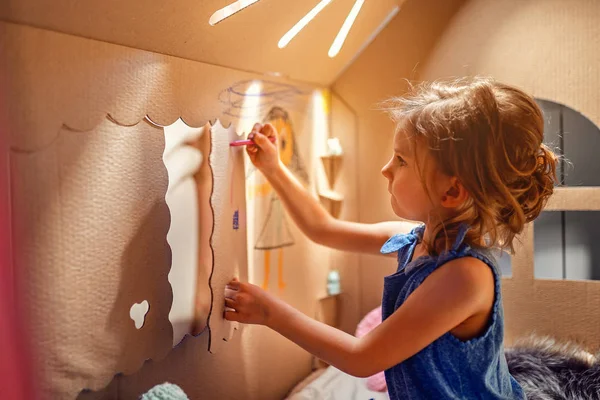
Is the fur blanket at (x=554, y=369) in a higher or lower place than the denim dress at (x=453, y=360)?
lower

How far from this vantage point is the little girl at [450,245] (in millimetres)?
857

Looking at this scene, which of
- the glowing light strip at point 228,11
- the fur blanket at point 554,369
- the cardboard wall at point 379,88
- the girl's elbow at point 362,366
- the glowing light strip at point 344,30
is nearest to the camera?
the girl's elbow at point 362,366

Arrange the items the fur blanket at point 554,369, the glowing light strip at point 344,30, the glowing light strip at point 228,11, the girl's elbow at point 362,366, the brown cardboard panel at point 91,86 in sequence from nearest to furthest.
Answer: the brown cardboard panel at point 91,86 < the girl's elbow at point 362,366 < the glowing light strip at point 228,11 < the fur blanket at point 554,369 < the glowing light strip at point 344,30

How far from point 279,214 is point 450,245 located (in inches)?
19.5

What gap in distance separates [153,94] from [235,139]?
0.75 ft

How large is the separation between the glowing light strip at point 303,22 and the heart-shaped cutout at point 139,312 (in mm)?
586

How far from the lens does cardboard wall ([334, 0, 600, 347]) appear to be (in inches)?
50.6

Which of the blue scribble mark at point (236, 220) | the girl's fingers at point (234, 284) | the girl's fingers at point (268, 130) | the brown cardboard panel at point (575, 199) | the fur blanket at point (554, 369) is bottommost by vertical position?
the fur blanket at point (554, 369)

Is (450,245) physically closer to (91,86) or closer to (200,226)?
(200,226)

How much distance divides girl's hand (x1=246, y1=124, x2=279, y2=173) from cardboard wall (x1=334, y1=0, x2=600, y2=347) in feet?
1.29

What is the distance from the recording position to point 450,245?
0.92 metres

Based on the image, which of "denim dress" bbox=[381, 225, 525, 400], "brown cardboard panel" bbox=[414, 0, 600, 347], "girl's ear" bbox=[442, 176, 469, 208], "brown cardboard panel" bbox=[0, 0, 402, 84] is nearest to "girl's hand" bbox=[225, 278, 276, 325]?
"denim dress" bbox=[381, 225, 525, 400]

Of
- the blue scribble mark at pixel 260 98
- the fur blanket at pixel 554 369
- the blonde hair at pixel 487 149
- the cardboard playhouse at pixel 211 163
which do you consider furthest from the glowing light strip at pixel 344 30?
the fur blanket at pixel 554 369

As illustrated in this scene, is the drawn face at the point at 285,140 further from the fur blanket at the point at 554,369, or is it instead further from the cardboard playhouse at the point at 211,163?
the fur blanket at the point at 554,369
